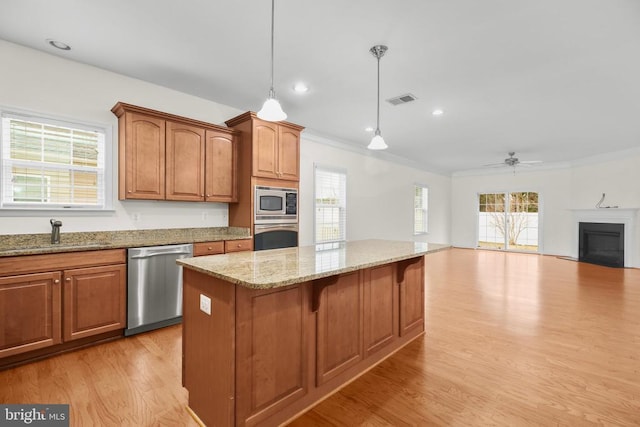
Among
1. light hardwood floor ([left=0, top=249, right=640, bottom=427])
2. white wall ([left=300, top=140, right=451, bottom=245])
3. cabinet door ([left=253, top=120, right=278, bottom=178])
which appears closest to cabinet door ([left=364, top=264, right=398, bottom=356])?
light hardwood floor ([left=0, top=249, right=640, bottom=427])

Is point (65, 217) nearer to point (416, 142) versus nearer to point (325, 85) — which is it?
point (325, 85)

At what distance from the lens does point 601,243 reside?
7164 millimetres

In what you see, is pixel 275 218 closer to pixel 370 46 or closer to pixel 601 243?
pixel 370 46

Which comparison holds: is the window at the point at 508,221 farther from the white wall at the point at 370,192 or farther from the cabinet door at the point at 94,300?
the cabinet door at the point at 94,300

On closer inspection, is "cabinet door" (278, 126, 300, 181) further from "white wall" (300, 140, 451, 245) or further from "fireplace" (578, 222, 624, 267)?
"fireplace" (578, 222, 624, 267)

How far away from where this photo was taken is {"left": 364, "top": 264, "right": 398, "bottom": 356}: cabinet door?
7.75 ft

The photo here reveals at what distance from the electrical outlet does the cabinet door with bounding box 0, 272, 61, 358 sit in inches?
67.4

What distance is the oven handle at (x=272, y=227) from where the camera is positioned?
3.94 m

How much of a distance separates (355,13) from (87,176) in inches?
123

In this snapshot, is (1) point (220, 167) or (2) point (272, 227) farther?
(2) point (272, 227)

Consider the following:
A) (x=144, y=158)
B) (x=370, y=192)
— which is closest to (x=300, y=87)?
(x=144, y=158)

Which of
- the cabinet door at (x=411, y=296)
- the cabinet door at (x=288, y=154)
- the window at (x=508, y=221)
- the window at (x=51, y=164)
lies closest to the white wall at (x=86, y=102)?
the window at (x=51, y=164)

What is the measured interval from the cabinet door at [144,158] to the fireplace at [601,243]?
924 cm

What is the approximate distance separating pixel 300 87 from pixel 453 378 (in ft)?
10.9
